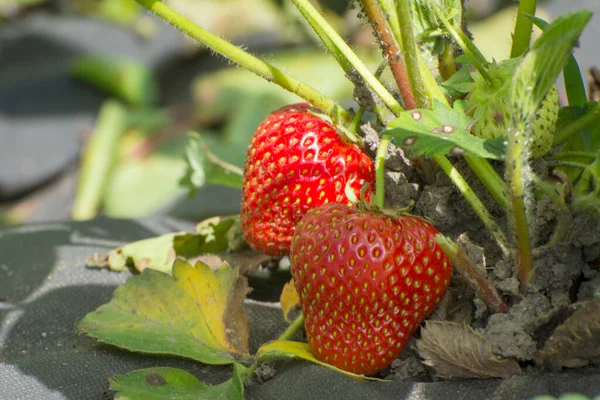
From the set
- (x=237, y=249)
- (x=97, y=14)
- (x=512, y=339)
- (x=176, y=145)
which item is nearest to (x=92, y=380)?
(x=237, y=249)

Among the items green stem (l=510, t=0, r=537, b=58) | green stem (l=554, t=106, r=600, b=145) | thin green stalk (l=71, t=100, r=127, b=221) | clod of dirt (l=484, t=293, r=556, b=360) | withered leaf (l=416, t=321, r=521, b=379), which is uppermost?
green stem (l=510, t=0, r=537, b=58)

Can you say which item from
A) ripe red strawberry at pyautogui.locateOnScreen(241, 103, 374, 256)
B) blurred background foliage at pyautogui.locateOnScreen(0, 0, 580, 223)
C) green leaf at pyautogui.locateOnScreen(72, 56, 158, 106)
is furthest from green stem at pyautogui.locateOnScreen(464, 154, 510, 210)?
green leaf at pyautogui.locateOnScreen(72, 56, 158, 106)

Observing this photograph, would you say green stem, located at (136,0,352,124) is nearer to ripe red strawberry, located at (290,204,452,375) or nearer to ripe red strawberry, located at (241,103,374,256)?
ripe red strawberry, located at (241,103,374,256)

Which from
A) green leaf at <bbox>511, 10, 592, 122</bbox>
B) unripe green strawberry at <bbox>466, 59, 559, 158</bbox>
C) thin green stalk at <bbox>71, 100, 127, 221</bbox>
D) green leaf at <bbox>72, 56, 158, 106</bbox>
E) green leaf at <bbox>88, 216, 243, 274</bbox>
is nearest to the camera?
green leaf at <bbox>511, 10, 592, 122</bbox>

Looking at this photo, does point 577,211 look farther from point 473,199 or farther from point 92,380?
point 92,380

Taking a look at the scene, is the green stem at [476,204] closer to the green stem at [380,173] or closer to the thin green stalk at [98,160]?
the green stem at [380,173]

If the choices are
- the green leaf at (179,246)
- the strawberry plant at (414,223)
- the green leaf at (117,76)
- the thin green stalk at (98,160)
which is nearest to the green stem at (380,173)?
the strawberry plant at (414,223)
